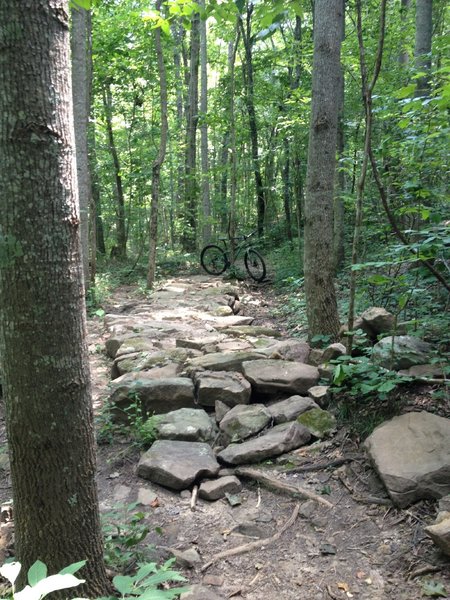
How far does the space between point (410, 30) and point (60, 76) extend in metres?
11.1

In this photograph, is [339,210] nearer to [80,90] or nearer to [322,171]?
[322,171]

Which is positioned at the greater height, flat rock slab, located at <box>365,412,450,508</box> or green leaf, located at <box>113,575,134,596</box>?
green leaf, located at <box>113,575,134,596</box>

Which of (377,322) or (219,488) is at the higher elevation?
(377,322)

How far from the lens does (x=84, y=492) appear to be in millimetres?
1935

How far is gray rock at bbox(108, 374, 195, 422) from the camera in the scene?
167 inches

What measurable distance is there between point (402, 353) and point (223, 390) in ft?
5.17

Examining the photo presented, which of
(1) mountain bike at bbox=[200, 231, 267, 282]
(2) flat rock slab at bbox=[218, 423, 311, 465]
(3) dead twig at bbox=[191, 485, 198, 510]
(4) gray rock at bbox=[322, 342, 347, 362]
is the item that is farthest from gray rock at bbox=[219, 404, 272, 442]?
(1) mountain bike at bbox=[200, 231, 267, 282]

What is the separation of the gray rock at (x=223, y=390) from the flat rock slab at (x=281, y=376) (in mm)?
105

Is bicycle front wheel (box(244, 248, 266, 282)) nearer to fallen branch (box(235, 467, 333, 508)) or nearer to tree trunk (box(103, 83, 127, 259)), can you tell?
tree trunk (box(103, 83, 127, 259))

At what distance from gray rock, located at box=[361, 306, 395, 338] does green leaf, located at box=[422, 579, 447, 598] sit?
2.49 metres

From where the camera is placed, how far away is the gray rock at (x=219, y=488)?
3256 millimetres

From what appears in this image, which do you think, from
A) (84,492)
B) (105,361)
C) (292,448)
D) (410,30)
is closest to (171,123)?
(410,30)

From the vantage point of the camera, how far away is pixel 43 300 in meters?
1.70

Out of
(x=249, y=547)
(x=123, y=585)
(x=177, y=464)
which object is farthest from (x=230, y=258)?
(x=123, y=585)
